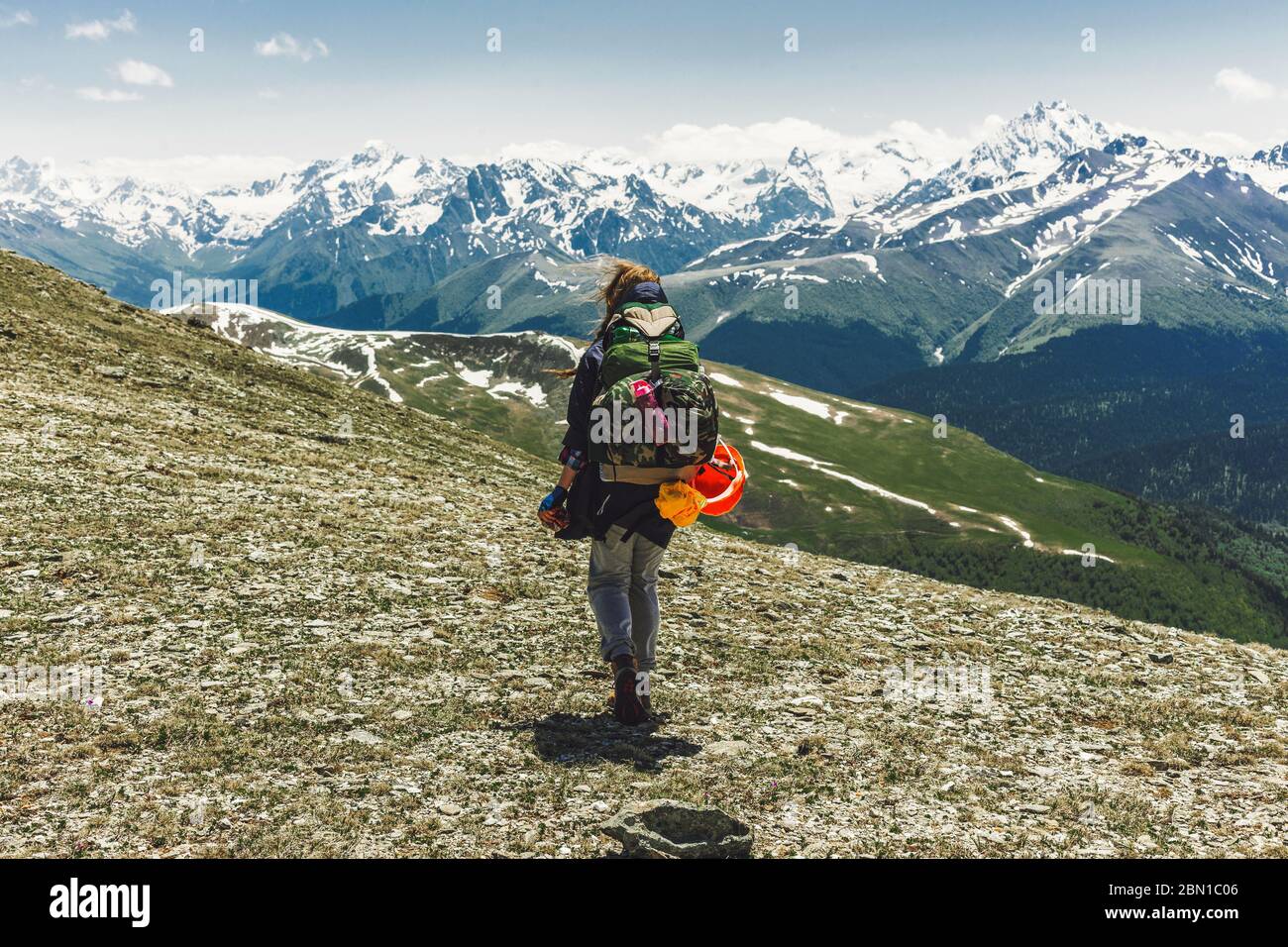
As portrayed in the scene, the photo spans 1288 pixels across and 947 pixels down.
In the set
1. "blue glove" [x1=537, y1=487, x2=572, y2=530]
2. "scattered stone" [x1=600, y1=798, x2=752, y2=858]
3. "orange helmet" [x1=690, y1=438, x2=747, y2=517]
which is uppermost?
"orange helmet" [x1=690, y1=438, x2=747, y2=517]

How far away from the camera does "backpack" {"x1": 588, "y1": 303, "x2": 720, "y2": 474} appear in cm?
1127

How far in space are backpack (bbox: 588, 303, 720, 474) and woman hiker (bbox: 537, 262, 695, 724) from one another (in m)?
0.21

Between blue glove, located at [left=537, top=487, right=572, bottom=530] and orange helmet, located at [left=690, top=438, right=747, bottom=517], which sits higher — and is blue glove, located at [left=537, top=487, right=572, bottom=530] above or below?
below

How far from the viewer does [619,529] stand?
39.1ft

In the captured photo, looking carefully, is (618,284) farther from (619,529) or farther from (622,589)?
(622,589)

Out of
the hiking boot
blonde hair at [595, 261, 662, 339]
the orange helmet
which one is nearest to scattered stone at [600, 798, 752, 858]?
the hiking boot

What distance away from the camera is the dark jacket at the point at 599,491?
462 inches

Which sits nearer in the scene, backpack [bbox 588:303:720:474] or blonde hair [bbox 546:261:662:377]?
backpack [bbox 588:303:720:474]

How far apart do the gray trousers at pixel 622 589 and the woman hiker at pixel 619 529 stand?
0.5 inches

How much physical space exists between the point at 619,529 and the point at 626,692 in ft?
7.48

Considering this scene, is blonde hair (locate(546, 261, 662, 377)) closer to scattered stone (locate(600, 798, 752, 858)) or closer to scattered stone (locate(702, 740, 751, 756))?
scattered stone (locate(702, 740, 751, 756))

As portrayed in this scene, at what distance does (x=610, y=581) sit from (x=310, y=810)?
15.1 feet

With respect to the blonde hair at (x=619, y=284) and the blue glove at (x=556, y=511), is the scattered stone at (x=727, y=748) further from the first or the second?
the blonde hair at (x=619, y=284)
